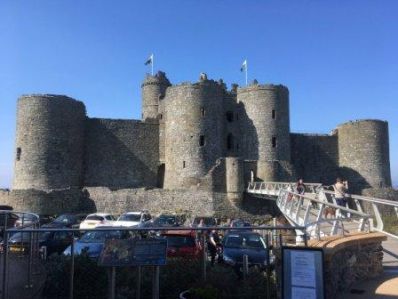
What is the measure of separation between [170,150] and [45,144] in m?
9.62

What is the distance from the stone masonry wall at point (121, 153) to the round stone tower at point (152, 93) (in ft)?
17.6

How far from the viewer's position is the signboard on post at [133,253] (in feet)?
20.5

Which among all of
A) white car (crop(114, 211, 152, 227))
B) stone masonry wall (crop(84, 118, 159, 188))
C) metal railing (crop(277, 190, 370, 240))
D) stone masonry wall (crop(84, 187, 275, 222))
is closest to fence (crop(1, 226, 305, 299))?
metal railing (crop(277, 190, 370, 240))

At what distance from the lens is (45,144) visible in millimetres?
36938

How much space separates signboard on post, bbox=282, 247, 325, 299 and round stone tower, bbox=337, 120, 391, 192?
39.7 meters

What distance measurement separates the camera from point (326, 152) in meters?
45.7

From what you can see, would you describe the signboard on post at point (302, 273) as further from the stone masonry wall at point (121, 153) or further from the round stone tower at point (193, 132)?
the stone masonry wall at point (121, 153)

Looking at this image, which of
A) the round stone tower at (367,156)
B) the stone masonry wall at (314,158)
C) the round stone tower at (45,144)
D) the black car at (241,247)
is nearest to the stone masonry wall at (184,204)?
the round stone tower at (45,144)

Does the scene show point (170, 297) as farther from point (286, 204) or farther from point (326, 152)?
point (326, 152)

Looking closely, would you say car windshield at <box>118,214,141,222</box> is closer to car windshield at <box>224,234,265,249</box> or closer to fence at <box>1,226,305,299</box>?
car windshield at <box>224,234,265,249</box>

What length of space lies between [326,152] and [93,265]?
132ft

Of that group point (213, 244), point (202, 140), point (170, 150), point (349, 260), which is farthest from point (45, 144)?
point (349, 260)

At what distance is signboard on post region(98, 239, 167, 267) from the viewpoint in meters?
6.26

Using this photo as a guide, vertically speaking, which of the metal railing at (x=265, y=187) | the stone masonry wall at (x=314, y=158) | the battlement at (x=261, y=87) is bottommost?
the metal railing at (x=265, y=187)
